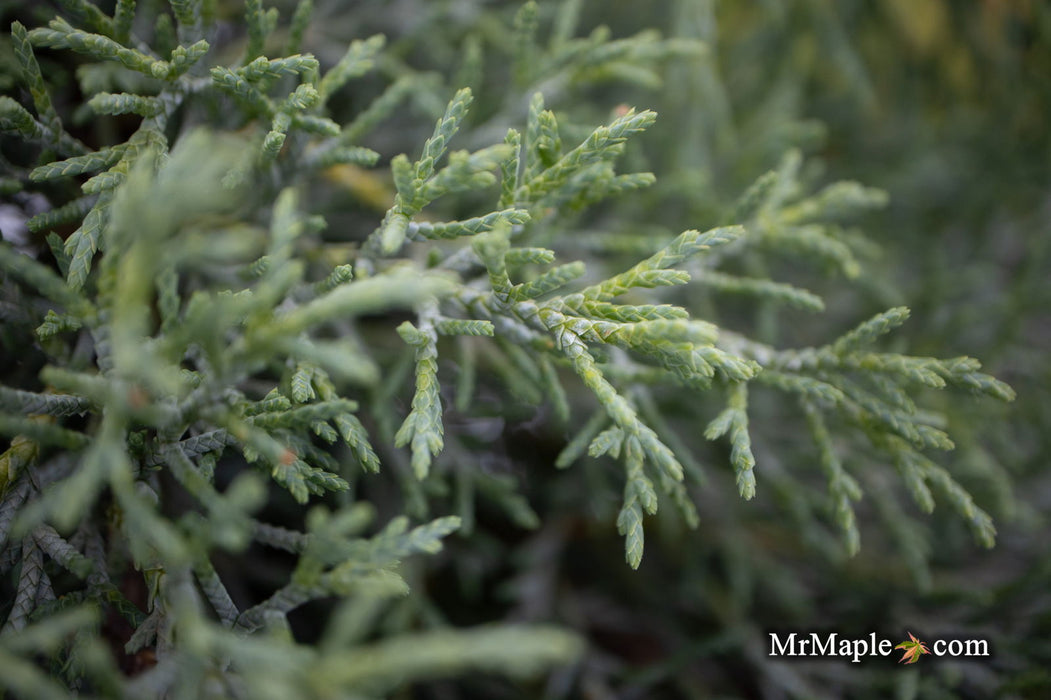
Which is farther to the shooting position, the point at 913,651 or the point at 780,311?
the point at 780,311

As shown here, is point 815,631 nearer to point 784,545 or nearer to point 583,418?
point 784,545

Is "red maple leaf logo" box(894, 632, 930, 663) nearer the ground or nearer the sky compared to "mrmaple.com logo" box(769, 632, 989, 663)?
nearer the sky

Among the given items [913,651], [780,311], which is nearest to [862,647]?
[913,651]

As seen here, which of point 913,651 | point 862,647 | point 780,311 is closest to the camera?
point 913,651

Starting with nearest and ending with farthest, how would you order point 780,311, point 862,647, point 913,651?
point 913,651
point 862,647
point 780,311

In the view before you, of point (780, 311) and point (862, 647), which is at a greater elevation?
point (780, 311)

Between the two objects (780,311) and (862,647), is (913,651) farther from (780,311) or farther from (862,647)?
(780,311)
